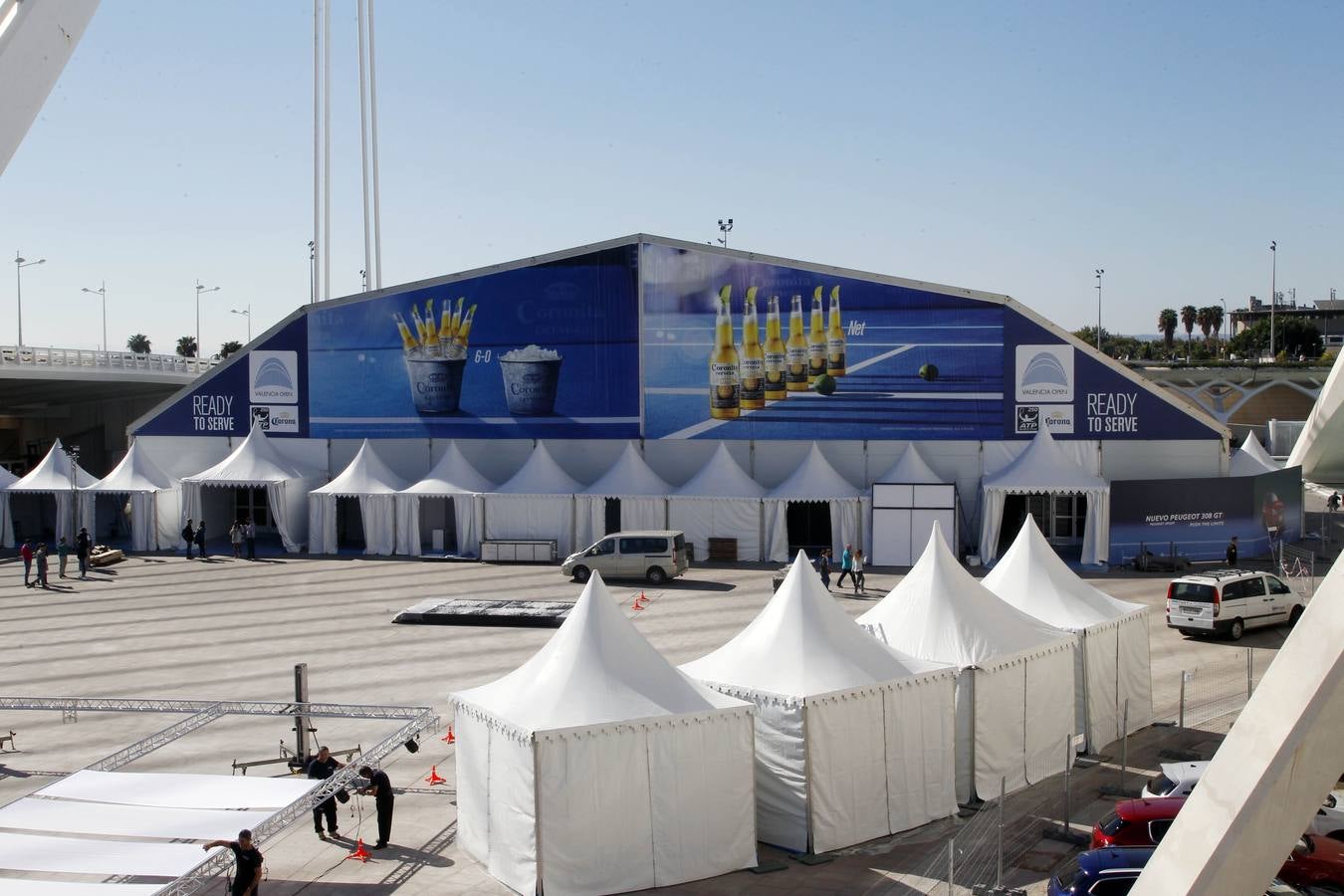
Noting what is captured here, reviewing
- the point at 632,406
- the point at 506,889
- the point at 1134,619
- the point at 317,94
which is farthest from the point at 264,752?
the point at 317,94

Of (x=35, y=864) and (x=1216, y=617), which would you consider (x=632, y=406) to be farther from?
(x=35, y=864)

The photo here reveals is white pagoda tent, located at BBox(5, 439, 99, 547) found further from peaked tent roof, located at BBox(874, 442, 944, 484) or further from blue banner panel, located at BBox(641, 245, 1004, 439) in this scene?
peaked tent roof, located at BBox(874, 442, 944, 484)

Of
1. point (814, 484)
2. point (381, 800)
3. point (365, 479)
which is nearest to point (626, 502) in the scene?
point (814, 484)

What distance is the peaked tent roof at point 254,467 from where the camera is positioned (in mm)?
33750

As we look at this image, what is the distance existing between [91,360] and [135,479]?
54.6 ft

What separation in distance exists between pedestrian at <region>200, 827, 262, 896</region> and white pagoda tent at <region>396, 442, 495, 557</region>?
2244cm

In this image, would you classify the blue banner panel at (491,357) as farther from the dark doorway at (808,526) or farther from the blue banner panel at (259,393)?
the dark doorway at (808,526)

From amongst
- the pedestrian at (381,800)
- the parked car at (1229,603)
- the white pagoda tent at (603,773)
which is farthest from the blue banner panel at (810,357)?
the pedestrian at (381,800)

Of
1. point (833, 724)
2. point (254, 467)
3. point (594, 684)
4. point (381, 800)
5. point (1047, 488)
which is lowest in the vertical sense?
point (381, 800)

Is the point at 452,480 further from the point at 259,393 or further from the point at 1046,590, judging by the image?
the point at 1046,590

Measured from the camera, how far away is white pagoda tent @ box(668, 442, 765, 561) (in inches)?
1208

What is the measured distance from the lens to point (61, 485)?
1346 inches

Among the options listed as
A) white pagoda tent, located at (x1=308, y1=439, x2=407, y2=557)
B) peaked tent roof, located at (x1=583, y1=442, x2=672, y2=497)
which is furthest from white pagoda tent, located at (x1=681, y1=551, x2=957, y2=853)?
white pagoda tent, located at (x1=308, y1=439, x2=407, y2=557)

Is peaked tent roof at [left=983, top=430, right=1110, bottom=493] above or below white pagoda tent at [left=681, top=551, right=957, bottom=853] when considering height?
above
